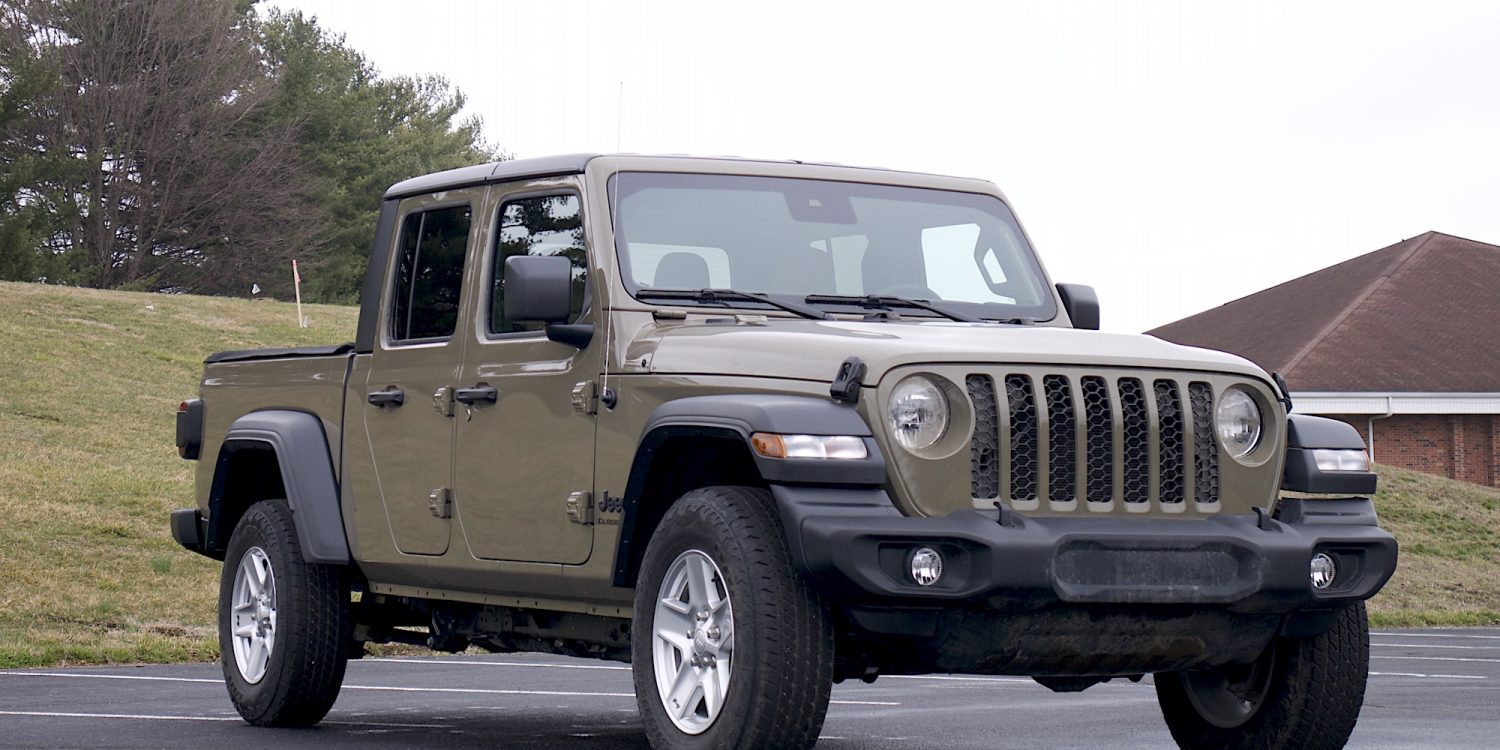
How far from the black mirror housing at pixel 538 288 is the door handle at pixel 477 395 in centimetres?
79

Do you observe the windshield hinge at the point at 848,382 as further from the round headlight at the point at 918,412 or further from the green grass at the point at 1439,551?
the green grass at the point at 1439,551

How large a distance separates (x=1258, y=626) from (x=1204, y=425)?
670 millimetres

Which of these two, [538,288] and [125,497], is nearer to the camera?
[538,288]

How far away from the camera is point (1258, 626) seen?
22.0 feet

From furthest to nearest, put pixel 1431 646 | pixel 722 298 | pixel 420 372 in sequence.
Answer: pixel 1431 646, pixel 420 372, pixel 722 298

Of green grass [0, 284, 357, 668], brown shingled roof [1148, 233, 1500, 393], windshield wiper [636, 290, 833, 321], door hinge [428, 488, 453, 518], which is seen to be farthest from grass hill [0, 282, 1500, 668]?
windshield wiper [636, 290, 833, 321]

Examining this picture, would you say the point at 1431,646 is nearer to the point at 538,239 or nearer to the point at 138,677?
the point at 138,677

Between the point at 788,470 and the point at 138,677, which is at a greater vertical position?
the point at 788,470

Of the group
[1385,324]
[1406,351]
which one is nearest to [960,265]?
[1406,351]

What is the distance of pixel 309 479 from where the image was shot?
895 centimetres

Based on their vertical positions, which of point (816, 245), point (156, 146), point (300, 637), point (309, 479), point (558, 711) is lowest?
point (558, 711)

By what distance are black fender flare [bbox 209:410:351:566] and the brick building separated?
3095 cm

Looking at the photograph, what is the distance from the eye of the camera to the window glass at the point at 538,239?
304 inches

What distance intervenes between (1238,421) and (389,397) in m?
3.51
